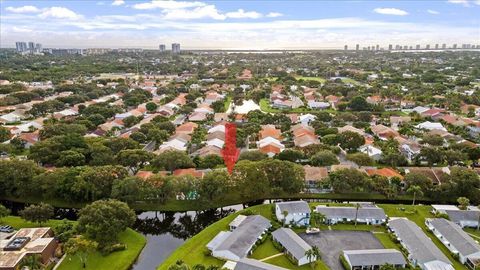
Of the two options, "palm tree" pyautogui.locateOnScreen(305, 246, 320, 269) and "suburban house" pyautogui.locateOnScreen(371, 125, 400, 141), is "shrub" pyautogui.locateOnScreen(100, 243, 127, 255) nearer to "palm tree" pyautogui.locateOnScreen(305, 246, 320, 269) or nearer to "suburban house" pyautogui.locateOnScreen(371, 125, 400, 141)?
"palm tree" pyautogui.locateOnScreen(305, 246, 320, 269)

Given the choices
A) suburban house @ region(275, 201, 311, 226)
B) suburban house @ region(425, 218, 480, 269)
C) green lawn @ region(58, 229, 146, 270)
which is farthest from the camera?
suburban house @ region(275, 201, 311, 226)

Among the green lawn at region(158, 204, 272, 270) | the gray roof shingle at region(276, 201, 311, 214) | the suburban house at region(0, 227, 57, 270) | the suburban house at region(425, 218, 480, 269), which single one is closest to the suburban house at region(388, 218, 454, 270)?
the suburban house at region(425, 218, 480, 269)

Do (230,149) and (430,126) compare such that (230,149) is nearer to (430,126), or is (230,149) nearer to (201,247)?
(201,247)

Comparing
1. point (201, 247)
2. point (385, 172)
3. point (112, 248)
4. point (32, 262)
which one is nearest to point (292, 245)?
point (201, 247)

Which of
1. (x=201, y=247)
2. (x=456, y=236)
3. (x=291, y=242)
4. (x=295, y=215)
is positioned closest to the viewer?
Result: (x=291, y=242)

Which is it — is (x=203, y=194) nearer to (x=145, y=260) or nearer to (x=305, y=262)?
(x=145, y=260)

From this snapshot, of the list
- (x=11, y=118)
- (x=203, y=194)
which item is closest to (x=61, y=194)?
(x=203, y=194)
